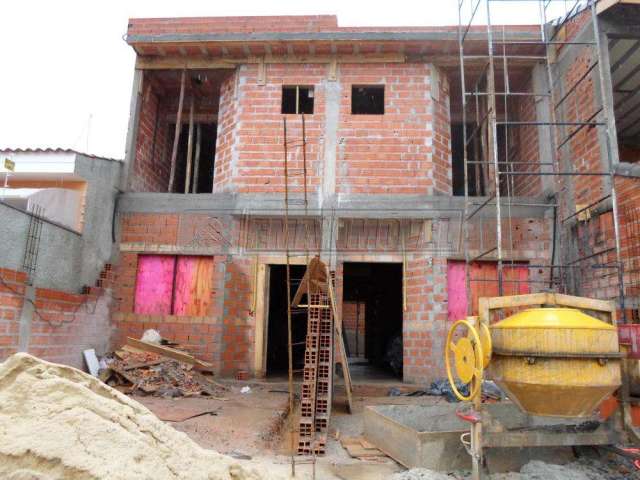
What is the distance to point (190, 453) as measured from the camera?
368 cm

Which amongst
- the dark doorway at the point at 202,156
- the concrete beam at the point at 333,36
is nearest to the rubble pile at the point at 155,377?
the dark doorway at the point at 202,156

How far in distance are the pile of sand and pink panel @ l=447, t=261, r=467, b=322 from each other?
7.00 m

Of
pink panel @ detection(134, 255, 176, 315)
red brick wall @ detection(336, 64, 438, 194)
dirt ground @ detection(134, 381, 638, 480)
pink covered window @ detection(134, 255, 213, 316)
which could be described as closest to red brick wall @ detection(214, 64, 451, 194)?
red brick wall @ detection(336, 64, 438, 194)

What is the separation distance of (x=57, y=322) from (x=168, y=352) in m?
2.02

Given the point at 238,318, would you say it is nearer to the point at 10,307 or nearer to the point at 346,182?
the point at 346,182

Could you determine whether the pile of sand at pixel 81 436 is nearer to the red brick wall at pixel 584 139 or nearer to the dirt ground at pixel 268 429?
the dirt ground at pixel 268 429

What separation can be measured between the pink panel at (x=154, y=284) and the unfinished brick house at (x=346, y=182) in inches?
1.3

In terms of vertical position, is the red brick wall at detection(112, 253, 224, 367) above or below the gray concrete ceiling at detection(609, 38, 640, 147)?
below

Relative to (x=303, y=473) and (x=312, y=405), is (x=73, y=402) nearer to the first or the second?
(x=303, y=473)

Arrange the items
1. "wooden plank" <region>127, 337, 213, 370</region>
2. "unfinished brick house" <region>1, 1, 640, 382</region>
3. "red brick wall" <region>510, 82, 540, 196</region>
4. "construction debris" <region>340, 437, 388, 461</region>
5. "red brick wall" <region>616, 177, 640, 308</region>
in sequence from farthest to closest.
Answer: "red brick wall" <region>510, 82, 540, 196</region> < "unfinished brick house" <region>1, 1, 640, 382</region> < "wooden plank" <region>127, 337, 213, 370</region> < "red brick wall" <region>616, 177, 640, 308</region> < "construction debris" <region>340, 437, 388, 461</region>

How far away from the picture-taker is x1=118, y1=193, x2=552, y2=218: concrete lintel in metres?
10.2

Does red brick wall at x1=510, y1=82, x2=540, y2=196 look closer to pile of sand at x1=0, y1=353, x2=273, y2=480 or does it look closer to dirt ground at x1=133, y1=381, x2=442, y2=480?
dirt ground at x1=133, y1=381, x2=442, y2=480

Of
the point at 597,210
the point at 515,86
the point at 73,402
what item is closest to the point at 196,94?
the point at 515,86

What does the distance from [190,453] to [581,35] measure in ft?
32.2
